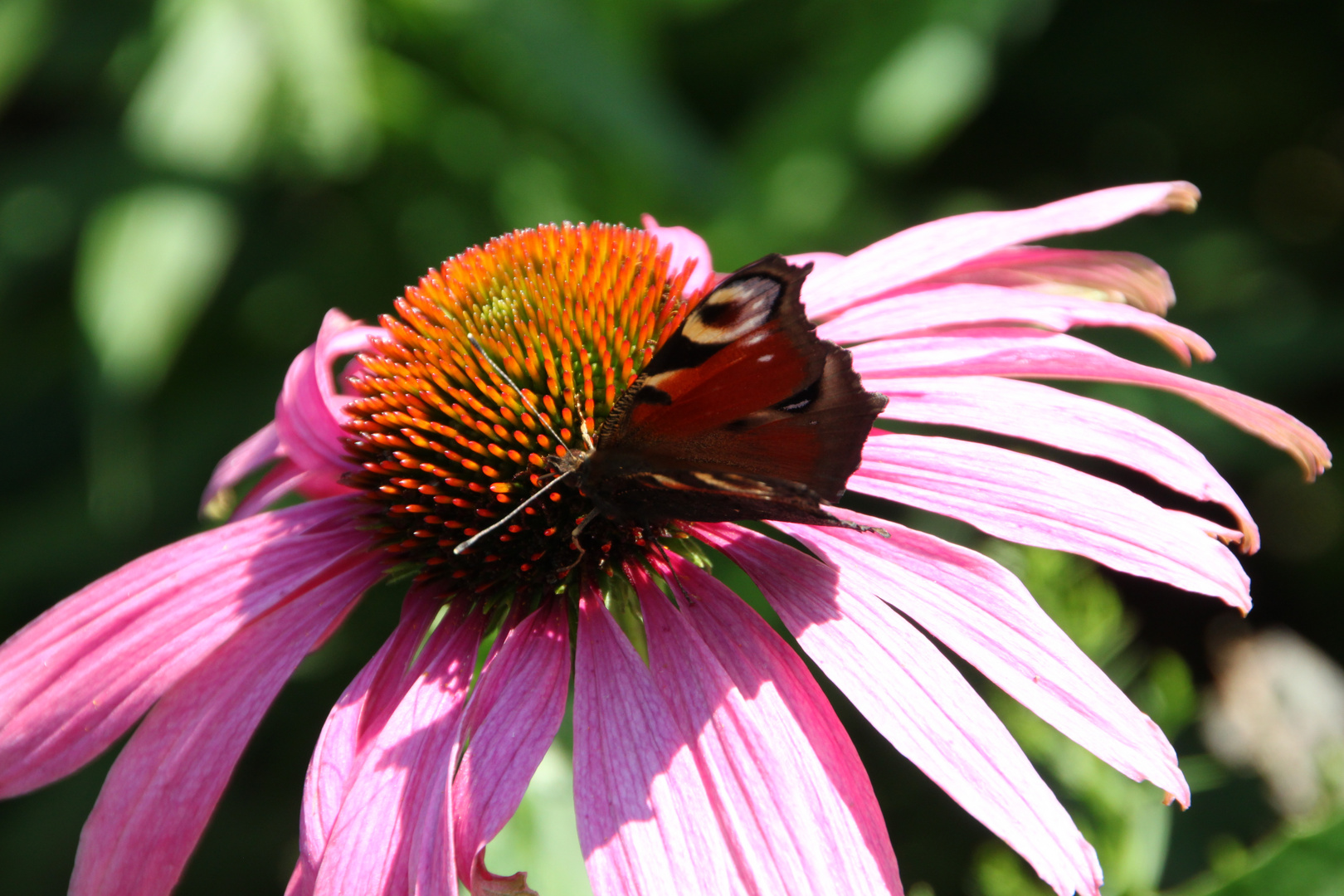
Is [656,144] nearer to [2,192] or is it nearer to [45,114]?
[2,192]

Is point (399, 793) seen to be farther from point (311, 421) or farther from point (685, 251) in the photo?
point (685, 251)

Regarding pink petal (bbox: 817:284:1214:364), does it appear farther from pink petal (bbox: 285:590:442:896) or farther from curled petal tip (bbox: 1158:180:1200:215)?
pink petal (bbox: 285:590:442:896)

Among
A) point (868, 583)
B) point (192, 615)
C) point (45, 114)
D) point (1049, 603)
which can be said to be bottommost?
point (1049, 603)

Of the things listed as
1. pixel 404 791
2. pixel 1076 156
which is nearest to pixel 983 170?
pixel 1076 156

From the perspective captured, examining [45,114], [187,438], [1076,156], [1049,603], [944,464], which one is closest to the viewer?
[944,464]

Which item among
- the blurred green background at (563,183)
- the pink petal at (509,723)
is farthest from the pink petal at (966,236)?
the blurred green background at (563,183)

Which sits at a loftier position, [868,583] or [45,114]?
[45,114]

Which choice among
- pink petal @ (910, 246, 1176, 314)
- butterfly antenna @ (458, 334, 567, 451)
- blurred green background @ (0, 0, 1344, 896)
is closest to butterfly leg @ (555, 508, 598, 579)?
butterfly antenna @ (458, 334, 567, 451)
